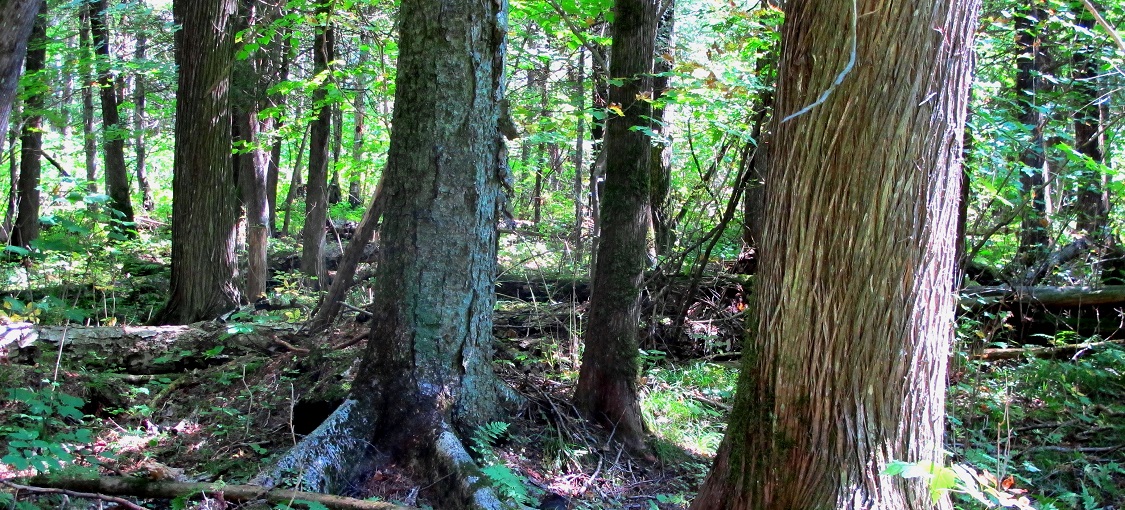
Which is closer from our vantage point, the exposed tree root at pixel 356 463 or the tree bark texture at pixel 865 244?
the tree bark texture at pixel 865 244

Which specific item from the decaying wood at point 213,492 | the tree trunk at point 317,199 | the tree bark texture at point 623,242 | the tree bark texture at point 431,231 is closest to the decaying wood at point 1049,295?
the tree bark texture at point 623,242

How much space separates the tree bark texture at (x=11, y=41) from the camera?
3.65 meters

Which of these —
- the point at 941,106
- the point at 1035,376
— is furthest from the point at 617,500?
the point at 1035,376

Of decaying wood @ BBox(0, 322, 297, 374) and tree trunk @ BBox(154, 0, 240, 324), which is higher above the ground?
tree trunk @ BBox(154, 0, 240, 324)

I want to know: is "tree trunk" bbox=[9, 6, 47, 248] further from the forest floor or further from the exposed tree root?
the exposed tree root

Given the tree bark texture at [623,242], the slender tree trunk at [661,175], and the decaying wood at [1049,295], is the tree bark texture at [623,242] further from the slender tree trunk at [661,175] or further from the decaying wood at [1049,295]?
the decaying wood at [1049,295]

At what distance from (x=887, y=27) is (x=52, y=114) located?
11179mm

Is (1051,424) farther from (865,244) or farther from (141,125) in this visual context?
(141,125)

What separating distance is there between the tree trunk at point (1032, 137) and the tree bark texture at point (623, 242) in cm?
299

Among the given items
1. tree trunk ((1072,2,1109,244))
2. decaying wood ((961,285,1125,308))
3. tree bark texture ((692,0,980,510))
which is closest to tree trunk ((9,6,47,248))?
tree bark texture ((692,0,980,510))

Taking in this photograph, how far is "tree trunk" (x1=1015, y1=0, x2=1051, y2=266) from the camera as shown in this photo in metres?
5.82

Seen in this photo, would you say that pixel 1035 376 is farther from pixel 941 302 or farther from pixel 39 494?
pixel 39 494

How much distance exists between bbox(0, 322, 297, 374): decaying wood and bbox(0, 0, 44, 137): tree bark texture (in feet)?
7.37

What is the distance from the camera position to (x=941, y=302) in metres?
2.55
